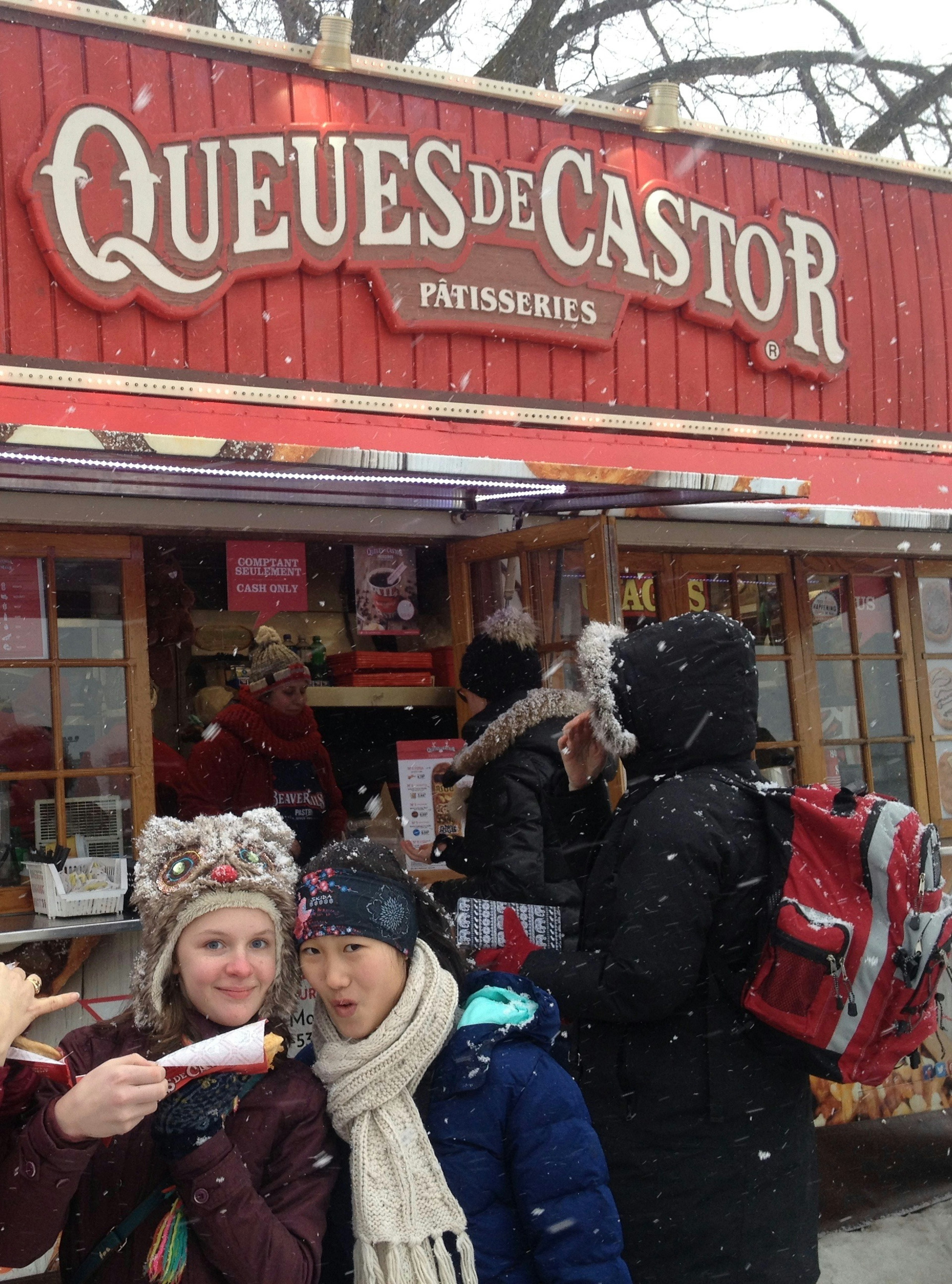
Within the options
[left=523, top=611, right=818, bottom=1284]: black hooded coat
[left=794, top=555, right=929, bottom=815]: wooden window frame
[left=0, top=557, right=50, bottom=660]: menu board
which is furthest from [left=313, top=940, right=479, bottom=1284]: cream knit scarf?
[left=794, top=555, right=929, bottom=815]: wooden window frame

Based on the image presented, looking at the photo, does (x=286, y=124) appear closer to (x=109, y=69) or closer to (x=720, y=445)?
(x=109, y=69)

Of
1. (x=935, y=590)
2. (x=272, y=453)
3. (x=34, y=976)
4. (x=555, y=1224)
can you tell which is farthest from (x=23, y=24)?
(x=935, y=590)

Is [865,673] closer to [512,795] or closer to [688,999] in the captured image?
[512,795]

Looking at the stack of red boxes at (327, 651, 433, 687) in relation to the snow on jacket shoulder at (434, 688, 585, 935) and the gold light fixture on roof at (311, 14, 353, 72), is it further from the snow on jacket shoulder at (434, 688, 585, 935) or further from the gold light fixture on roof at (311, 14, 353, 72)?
the gold light fixture on roof at (311, 14, 353, 72)

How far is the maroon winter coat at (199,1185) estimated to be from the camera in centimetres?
187

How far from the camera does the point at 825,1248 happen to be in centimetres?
481

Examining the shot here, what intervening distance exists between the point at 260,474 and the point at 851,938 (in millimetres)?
2734

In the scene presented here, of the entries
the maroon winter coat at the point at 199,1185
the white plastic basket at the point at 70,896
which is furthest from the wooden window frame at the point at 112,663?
the maroon winter coat at the point at 199,1185

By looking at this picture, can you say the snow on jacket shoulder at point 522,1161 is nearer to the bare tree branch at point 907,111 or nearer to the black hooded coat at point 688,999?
the black hooded coat at point 688,999

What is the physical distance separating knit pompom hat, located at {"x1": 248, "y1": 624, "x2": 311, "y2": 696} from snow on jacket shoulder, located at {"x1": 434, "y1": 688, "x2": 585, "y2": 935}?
5.41ft

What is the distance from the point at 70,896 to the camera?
4527mm

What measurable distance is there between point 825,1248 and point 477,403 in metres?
3.88

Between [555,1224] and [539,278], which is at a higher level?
[539,278]

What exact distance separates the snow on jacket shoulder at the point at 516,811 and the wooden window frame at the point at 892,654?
122 inches
